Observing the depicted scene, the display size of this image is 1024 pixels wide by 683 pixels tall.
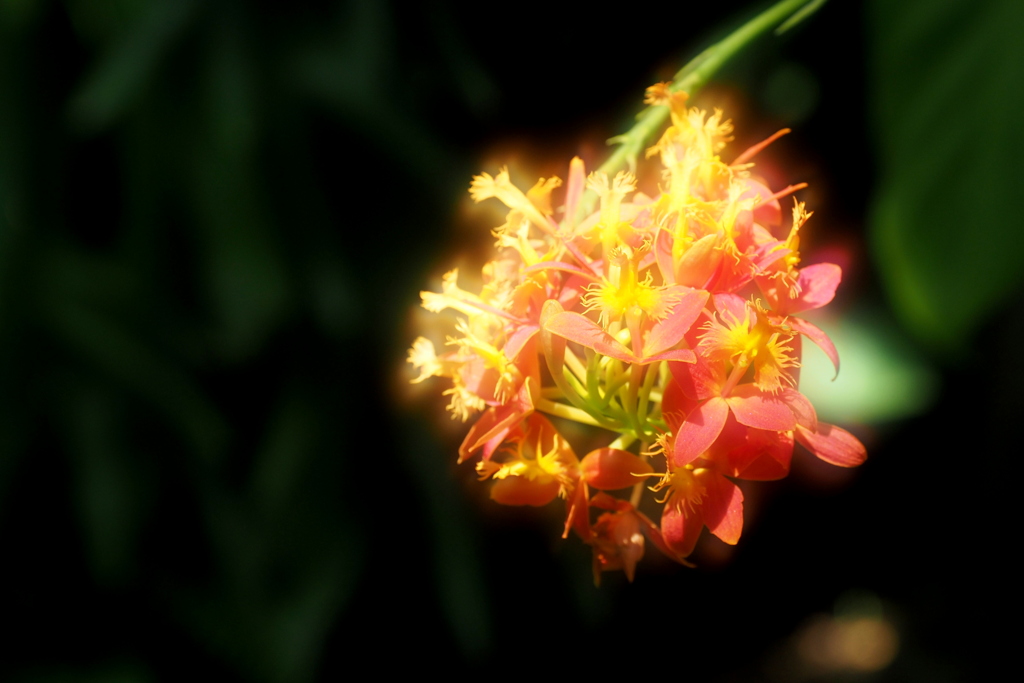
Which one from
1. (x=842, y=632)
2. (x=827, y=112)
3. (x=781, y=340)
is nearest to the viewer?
(x=781, y=340)

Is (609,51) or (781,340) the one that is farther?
(609,51)

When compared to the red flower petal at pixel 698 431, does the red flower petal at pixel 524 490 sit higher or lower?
higher

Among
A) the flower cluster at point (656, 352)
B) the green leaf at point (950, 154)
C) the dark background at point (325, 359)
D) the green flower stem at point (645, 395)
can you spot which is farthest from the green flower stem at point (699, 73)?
the dark background at point (325, 359)

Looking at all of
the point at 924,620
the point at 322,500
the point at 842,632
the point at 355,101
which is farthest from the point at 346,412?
the point at 842,632

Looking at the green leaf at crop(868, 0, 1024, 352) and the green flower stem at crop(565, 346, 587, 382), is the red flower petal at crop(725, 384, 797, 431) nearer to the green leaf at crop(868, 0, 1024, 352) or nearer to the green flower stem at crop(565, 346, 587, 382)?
the green flower stem at crop(565, 346, 587, 382)

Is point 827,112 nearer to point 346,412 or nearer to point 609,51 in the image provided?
point 609,51

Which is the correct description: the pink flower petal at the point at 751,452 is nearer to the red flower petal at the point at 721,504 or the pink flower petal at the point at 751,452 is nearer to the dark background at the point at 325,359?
the red flower petal at the point at 721,504

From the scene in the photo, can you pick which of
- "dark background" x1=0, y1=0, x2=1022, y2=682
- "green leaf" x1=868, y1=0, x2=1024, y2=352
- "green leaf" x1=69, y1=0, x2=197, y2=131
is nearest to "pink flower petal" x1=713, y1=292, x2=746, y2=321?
"green leaf" x1=868, y1=0, x2=1024, y2=352
